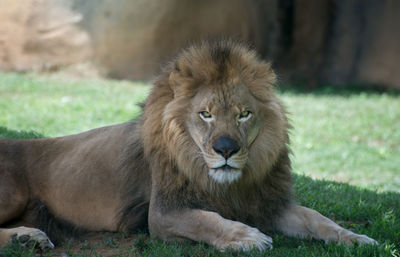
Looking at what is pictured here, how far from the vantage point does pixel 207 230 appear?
3.68 meters

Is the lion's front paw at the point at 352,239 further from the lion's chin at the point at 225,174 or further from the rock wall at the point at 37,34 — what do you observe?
the rock wall at the point at 37,34

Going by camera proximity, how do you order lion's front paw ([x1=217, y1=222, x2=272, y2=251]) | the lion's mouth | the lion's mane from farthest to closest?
the lion's mane < the lion's mouth < lion's front paw ([x1=217, y1=222, x2=272, y2=251])

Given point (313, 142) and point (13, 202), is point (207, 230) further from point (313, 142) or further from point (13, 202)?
point (313, 142)

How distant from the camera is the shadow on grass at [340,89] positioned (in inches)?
559

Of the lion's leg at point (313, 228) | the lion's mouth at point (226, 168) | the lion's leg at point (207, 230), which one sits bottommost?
the lion's leg at point (313, 228)

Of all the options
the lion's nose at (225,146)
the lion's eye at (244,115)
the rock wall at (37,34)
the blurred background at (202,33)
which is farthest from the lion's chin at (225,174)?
the rock wall at (37,34)

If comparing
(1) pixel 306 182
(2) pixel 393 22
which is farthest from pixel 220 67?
(2) pixel 393 22


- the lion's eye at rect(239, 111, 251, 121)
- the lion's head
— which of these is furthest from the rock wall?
the lion's eye at rect(239, 111, 251, 121)

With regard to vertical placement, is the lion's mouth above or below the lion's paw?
above

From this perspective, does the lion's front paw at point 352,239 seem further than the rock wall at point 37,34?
No

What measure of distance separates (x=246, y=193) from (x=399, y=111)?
28.1ft

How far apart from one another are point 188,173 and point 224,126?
0.43m

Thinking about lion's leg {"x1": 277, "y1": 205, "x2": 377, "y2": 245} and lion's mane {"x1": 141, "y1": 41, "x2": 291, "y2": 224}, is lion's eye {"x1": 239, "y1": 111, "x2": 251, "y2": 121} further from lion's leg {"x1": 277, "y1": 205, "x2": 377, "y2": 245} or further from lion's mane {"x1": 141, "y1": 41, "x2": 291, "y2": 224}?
lion's leg {"x1": 277, "y1": 205, "x2": 377, "y2": 245}

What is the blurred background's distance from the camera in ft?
39.8
